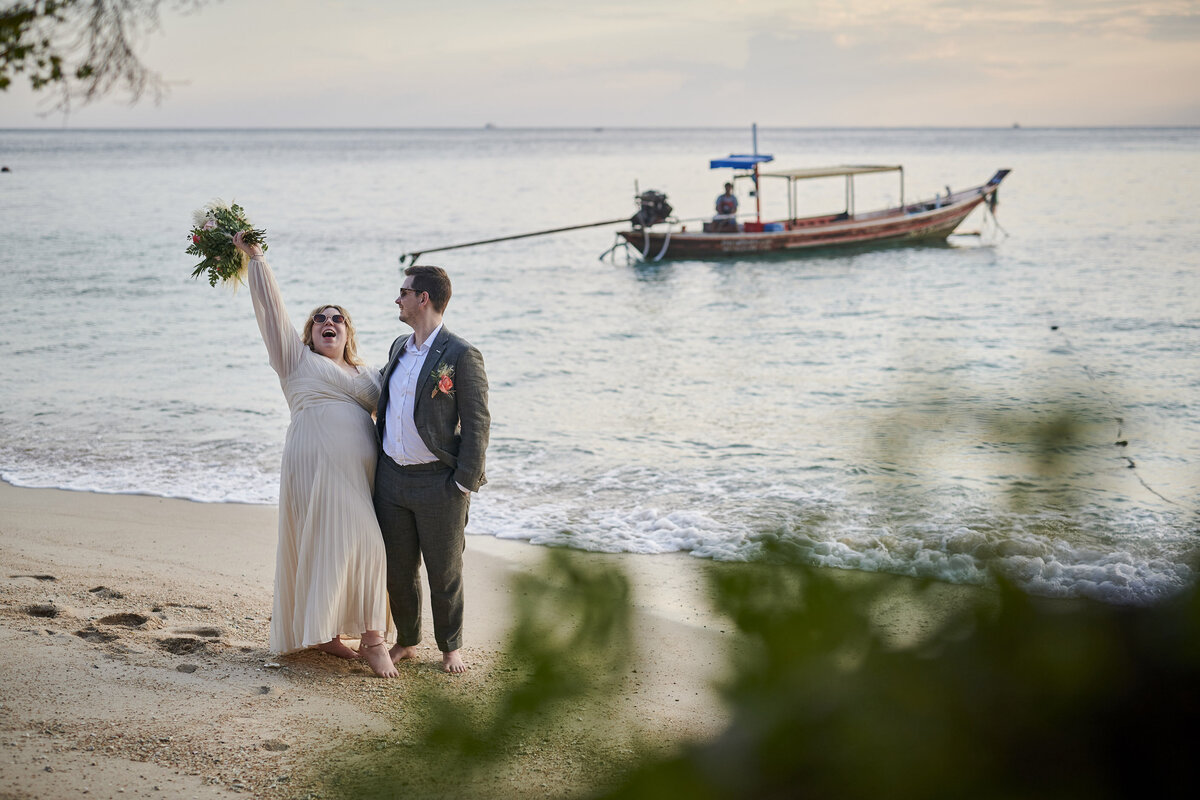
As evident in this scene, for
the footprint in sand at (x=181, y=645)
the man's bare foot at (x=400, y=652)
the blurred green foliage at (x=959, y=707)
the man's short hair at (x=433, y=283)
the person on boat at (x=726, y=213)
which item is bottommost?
the man's bare foot at (x=400, y=652)

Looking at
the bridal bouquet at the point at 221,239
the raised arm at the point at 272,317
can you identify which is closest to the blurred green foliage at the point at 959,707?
the raised arm at the point at 272,317

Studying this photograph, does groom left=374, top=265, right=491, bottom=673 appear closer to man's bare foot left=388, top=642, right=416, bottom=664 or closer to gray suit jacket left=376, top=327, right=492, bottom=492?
gray suit jacket left=376, top=327, right=492, bottom=492

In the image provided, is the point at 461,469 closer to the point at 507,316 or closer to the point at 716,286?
the point at 507,316

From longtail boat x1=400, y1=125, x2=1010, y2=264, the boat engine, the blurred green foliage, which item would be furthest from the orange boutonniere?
the boat engine

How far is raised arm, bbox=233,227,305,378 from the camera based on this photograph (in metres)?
4.95

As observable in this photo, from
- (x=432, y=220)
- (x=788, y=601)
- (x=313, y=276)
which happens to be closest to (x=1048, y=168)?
(x=432, y=220)

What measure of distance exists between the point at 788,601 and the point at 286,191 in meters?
71.8

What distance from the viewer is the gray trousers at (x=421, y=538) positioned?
5.02 meters

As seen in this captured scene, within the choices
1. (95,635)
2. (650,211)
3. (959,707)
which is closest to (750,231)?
(650,211)

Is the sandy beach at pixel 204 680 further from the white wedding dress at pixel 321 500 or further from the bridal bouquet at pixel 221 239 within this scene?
the bridal bouquet at pixel 221 239

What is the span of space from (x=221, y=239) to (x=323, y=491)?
56.1 inches

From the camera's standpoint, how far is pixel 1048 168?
89.4 meters

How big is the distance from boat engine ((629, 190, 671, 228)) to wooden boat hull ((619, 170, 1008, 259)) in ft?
1.04

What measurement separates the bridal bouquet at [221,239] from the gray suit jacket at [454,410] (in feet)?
3.26
